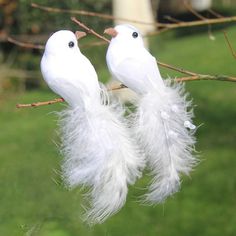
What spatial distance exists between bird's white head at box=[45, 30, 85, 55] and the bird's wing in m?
0.17

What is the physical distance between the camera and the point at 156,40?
15.7m

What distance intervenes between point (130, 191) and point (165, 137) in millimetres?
2433

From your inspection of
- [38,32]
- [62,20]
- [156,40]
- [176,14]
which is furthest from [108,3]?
[176,14]

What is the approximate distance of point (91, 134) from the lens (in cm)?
233

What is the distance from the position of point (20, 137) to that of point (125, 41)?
6.47 meters

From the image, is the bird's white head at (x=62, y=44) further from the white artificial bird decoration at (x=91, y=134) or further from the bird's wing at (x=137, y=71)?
the bird's wing at (x=137, y=71)

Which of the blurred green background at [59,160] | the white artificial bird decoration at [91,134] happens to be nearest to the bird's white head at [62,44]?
the white artificial bird decoration at [91,134]

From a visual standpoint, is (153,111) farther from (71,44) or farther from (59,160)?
(59,160)

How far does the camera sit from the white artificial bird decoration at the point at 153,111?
7.84ft

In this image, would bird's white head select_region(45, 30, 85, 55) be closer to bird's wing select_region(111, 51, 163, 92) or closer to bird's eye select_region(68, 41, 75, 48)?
bird's eye select_region(68, 41, 75, 48)

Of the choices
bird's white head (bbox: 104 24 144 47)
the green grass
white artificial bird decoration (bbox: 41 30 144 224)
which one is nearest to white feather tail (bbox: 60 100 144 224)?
white artificial bird decoration (bbox: 41 30 144 224)

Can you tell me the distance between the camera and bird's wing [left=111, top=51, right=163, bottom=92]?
2.38 meters

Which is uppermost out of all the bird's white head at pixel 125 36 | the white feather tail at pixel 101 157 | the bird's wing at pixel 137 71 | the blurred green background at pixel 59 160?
the bird's white head at pixel 125 36

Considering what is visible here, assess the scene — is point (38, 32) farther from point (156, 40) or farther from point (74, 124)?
point (74, 124)
